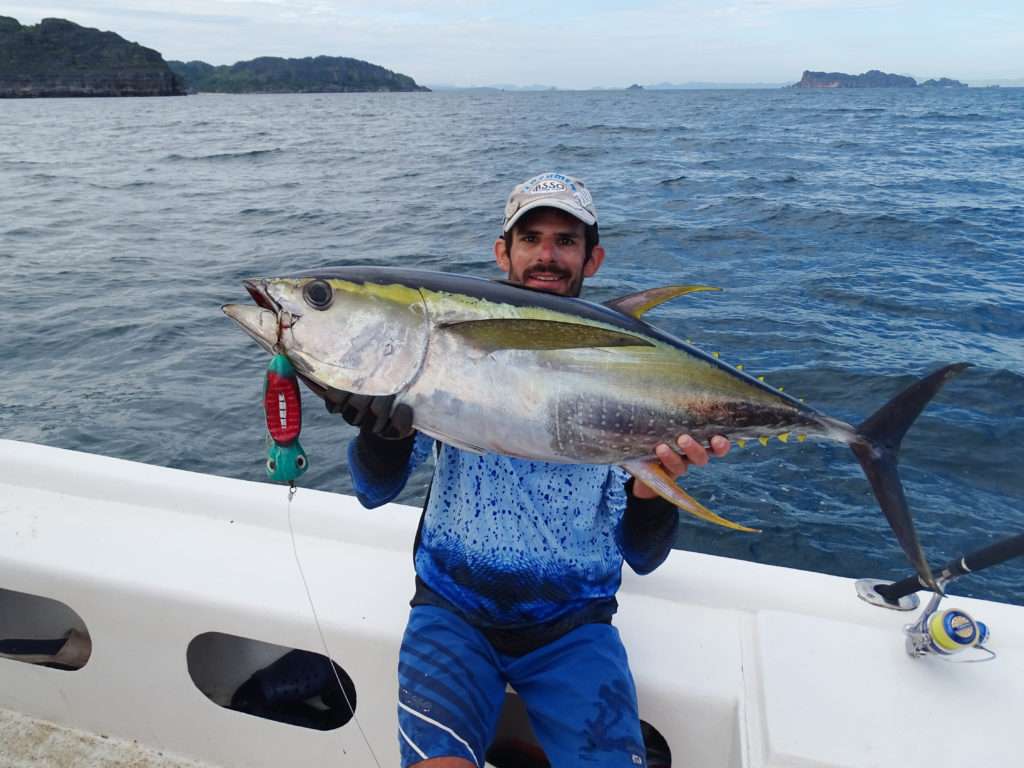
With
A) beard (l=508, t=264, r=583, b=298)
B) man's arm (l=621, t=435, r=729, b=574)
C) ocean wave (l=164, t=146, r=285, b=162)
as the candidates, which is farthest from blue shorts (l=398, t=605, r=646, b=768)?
ocean wave (l=164, t=146, r=285, b=162)

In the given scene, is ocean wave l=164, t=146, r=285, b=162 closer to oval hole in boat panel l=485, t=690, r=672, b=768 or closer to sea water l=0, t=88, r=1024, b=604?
sea water l=0, t=88, r=1024, b=604

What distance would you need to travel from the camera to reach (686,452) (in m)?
1.90

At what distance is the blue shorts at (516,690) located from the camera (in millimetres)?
1966

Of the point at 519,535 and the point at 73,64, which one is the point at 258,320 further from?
the point at 73,64

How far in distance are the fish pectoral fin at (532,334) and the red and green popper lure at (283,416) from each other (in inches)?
17.2

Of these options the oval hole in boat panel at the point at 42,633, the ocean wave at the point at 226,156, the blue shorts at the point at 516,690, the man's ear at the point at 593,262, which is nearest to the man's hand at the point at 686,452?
the blue shorts at the point at 516,690

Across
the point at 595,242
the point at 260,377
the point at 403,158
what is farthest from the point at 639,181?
the point at 595,242

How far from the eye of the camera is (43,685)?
2.64 m

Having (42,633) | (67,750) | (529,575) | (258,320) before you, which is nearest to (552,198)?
(258,320)

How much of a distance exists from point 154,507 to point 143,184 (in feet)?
64.8

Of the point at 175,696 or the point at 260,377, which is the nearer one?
the point at 175,696

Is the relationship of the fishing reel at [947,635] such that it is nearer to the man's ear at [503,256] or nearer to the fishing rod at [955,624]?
the fishing rod at [955,624]

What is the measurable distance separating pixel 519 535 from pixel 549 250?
3.10ft

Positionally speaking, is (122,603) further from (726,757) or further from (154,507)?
(726,757)
